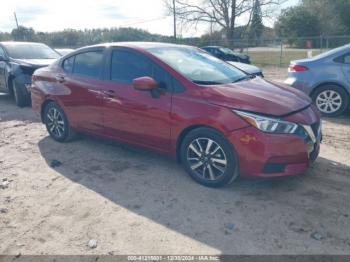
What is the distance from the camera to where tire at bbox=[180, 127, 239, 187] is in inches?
141

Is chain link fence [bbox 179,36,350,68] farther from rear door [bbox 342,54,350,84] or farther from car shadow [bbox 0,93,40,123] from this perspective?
car shadow [bbox 0,93,40,123]

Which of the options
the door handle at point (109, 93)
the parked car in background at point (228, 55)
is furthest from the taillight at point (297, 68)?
the parked car in background at point (228, 55)

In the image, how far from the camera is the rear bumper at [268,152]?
11.0 ft

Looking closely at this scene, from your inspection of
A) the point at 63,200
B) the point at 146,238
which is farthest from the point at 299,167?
the point at 63,200

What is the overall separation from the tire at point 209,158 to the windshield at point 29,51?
674cm

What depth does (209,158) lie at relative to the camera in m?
3.73

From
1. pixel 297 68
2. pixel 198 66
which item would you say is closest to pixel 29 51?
pixel 198 66

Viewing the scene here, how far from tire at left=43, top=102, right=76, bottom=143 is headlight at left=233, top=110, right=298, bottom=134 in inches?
127

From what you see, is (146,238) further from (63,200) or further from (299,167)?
(299,167)

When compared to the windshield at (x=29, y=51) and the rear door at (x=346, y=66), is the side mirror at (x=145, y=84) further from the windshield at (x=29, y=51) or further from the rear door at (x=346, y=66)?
the windshield at (x=29, y=51)

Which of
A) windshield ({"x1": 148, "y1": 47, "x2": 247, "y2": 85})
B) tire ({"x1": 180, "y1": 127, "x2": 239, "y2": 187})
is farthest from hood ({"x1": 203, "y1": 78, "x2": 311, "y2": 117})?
tire ({"x1": 180, "y1": 127, "x2": 239, "y2": 187})

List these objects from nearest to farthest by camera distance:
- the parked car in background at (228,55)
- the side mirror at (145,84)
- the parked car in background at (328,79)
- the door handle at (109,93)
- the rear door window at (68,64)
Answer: the side mirror at (145,84), the door handle at (109,93), the rear door window at (68,64), the parked car in background at (328,79), the parked car in background at (228,55)

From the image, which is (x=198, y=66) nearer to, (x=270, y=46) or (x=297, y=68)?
(x=297, y=68)

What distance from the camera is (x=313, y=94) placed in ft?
22.1
